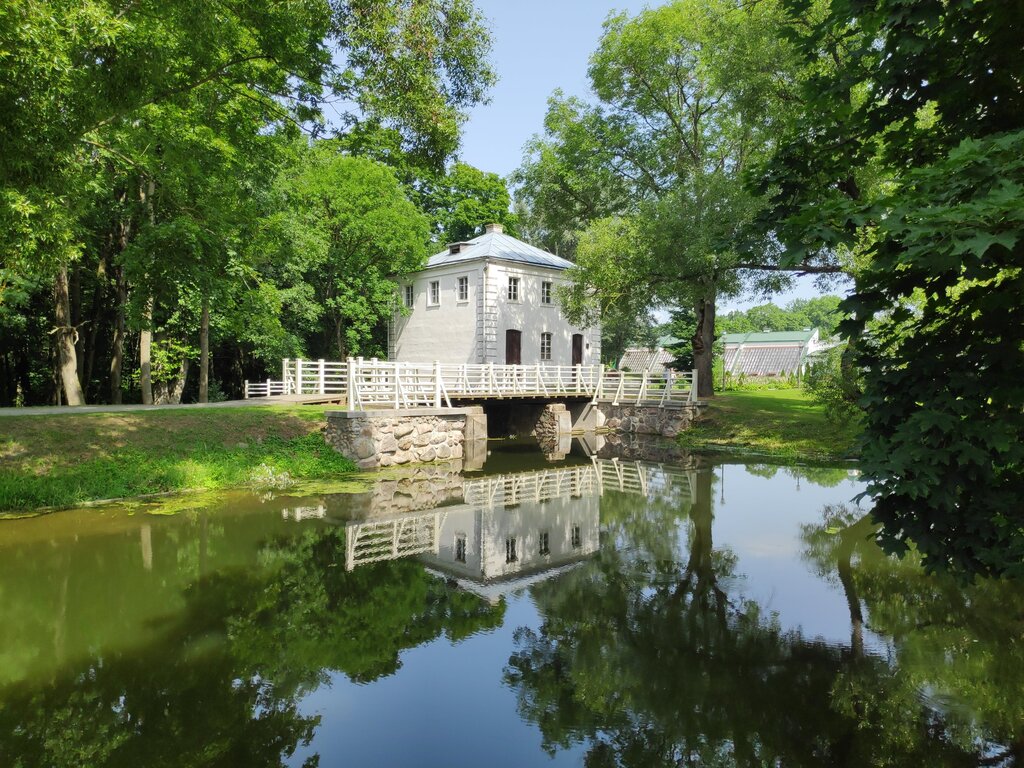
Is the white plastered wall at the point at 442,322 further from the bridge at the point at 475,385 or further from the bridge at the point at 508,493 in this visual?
the bridge at the point at 508,493

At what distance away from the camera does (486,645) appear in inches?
237

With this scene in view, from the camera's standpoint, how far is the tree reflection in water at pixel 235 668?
13.9 feet

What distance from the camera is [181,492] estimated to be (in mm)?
11891

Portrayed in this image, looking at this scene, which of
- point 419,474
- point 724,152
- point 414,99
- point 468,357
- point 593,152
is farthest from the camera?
point 468,357

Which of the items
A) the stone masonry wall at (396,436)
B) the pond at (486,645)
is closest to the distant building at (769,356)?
the stone masonry wall at (396,436)

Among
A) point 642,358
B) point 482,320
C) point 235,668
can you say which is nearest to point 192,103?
point 235,668

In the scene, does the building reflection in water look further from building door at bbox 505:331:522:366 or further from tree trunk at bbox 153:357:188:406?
tree trunk at bbox 153:357:188:406

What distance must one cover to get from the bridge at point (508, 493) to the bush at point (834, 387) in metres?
3.95

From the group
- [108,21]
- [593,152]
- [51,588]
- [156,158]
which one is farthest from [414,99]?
[593,152]

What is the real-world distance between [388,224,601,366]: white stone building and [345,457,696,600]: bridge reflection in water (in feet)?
39.3

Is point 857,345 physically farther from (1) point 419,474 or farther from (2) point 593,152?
(2) point 593,152

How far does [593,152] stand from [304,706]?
77.6 ft

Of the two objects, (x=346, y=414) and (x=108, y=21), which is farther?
(x=346, y=414)

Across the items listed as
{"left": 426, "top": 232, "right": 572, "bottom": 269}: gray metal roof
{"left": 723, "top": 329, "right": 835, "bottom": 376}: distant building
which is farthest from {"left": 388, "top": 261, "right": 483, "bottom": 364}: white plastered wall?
{"left": 723, "top": 329, "right": 835, "bottom": 376}: distant building
